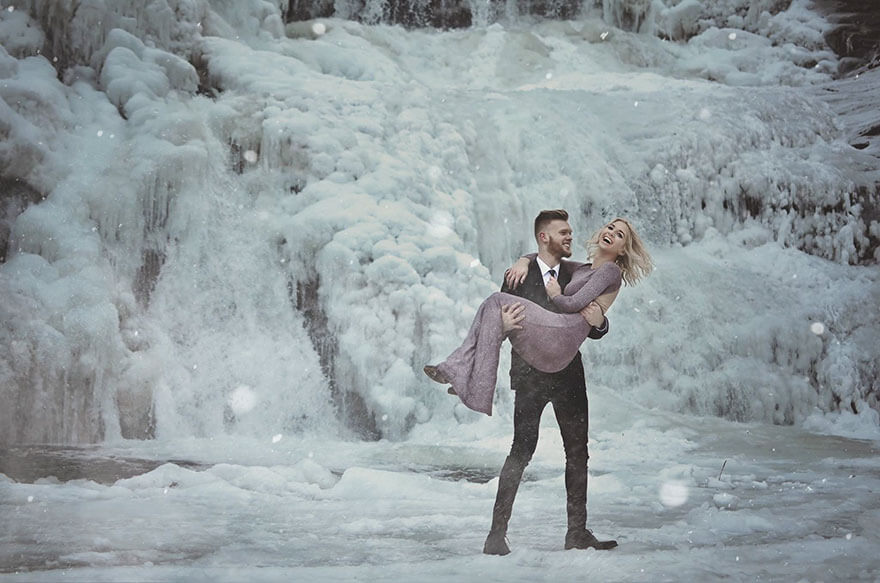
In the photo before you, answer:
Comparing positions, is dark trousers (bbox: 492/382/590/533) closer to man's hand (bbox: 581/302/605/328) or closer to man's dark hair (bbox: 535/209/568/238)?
→ man's hand (bbox: 581/302/605/328)

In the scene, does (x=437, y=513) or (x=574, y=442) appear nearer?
(x=574, y=442)

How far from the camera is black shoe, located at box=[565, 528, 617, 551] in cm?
231

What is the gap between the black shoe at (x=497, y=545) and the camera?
2264 millimetres

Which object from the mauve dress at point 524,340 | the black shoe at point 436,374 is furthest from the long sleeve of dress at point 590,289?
the black shoe at point 436,374

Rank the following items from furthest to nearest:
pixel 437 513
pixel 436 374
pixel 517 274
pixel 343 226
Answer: pixel 343 226 → pixel 437 513 → pixel 517 274 → pixel 436 374

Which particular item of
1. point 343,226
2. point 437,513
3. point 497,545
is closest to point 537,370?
point 497,545

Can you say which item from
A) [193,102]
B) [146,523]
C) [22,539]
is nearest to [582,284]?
[146,523]

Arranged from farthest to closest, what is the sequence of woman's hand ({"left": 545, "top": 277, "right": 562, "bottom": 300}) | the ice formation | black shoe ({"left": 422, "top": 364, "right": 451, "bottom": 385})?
the ice formation
woman's hand ({"left": 545, "top": 277, "right": 562, "bottom": 300})
black shoe ({"left": 422, "top": 364, "right": 451, "bottom": 385})

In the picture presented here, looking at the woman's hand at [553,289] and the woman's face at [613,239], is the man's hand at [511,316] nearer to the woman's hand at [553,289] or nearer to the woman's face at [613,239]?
the woman's hand at [553,289]

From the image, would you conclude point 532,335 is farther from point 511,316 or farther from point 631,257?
point 631,257

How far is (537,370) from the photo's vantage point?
2242 mm

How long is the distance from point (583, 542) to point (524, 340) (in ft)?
1.98

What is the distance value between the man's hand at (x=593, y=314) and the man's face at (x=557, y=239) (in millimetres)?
178

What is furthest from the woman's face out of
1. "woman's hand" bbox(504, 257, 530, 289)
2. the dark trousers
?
the dark trousers
